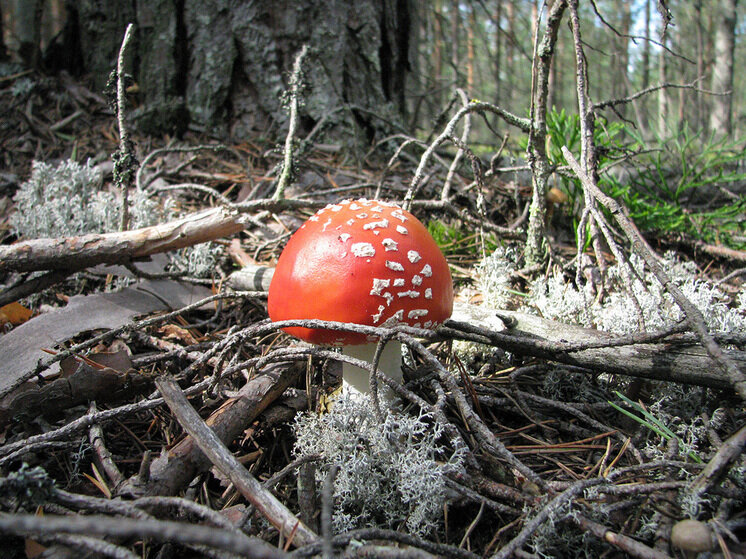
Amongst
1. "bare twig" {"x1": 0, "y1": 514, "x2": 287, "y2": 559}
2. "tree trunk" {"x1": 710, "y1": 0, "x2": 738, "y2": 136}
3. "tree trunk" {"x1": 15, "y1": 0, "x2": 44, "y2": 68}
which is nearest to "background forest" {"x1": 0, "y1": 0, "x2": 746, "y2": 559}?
"bare twig" {"x1": 0, "y1": 514, "x2": 287, "y2": 559}

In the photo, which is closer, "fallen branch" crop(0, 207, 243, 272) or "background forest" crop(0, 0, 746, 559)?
"background forest" crop(0, 0, 746, 559)

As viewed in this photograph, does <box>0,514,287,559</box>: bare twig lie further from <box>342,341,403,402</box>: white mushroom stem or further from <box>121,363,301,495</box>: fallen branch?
<box>342,341,403,402</box>: white mushroom stem

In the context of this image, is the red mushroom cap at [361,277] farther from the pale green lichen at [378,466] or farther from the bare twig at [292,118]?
the bare twig at [292,118]

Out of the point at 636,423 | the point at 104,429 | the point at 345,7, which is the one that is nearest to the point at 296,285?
the point at 104,429

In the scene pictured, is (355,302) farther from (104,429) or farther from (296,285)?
(104,429)

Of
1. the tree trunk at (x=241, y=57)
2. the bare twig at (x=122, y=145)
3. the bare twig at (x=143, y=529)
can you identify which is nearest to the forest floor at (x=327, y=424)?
the bare twig at (x=143, y=529)

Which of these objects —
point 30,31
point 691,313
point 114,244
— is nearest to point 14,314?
point 114,244

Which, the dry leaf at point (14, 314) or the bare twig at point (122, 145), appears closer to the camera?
the dry leaf at point (14, 314)
